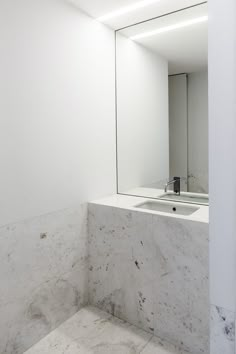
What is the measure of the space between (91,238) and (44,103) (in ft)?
3.33

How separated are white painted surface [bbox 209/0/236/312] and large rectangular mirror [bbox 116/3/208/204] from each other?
108 cm

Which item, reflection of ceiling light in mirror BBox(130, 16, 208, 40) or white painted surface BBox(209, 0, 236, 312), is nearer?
white painted surface BBox(209, 0, 236, 312)

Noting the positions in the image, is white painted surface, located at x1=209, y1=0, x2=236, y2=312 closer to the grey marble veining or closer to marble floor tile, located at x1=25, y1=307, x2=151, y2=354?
the grey marble veining

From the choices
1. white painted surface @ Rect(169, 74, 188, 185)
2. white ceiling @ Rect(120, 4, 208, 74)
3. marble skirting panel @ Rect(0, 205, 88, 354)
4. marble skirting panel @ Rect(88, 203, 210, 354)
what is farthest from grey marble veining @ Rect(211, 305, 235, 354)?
white ceiling @ Rect(120, 4, 208, 74)

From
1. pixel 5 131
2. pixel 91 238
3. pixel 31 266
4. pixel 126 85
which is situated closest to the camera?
pixel 5 131

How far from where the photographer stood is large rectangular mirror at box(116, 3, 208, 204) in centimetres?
188

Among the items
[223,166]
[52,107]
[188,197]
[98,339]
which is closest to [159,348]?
[98,339]

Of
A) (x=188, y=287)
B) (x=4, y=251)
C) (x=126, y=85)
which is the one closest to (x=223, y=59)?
(x=188, y=287)

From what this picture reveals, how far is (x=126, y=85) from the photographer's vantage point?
7.55 ft

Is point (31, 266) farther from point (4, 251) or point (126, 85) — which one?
point (126, 85)

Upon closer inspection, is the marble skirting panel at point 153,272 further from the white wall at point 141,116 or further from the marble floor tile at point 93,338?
the white wall at point 141,116

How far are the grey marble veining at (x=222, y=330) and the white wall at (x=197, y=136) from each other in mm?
1152

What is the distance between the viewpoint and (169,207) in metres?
2.02

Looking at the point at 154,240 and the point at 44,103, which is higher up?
the point at 44,103
